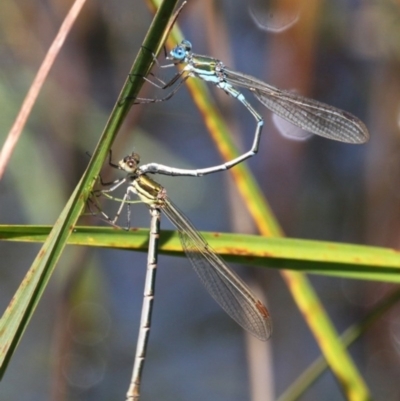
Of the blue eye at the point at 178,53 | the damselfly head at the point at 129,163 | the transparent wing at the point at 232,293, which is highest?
the blue eye at the point at 178,53

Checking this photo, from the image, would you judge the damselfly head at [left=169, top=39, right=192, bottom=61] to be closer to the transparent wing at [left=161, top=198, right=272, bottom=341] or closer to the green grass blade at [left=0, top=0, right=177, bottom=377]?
the transparent wing at [left=161, top=198, right=272, bottom=341]

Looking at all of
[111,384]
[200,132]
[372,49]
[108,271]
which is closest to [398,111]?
[372,49]

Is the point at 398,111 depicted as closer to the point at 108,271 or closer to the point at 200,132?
the point at 200,132

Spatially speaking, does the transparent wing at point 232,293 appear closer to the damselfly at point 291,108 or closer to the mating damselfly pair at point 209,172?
the mating damselfly pair at point 209,172

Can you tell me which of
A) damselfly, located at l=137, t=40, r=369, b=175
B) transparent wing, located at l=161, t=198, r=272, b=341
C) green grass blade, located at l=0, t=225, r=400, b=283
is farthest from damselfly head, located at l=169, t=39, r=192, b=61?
green grass blade, located at l=0, t=225, r=400, b=283

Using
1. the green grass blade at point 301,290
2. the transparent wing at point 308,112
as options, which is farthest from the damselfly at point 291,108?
the green grass blade at point 301,290
